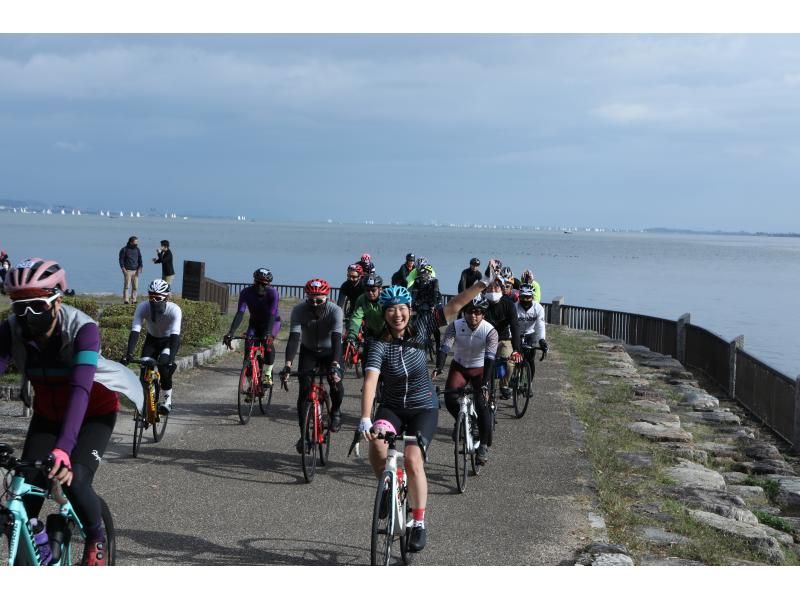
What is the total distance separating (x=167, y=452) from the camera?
1033 cm

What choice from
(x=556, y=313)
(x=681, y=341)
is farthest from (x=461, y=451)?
(x=556, y=313)

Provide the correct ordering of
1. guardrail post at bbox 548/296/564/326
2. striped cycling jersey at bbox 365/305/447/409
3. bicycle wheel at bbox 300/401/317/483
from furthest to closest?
guardrail post at bbox 548/296/564/326
bicycle wheel at bbox 300/401/317/483
striped cycling jersey at bbox 365/305/447/409

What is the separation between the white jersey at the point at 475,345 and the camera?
998 cm

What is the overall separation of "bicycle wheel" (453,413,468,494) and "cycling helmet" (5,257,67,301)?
15.8 feet

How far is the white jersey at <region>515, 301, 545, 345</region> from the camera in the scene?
567 inches

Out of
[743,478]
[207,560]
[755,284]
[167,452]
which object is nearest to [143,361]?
[167,452]

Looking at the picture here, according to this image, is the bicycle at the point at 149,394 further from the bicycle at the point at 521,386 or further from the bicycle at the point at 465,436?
the bicycle at the point at 521,386

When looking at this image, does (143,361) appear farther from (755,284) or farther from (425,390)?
(755,284)

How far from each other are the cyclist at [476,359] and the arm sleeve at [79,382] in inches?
203

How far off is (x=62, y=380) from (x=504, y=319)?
8.05m

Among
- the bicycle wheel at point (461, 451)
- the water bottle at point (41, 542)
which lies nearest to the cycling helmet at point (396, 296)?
the bicycle wheel at point (461, 451)

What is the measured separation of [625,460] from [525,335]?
3655mm

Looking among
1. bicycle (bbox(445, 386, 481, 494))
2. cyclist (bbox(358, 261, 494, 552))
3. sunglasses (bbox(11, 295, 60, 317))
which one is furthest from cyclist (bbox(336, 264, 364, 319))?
sunglasses (bbox(11, 295, 60, 317))

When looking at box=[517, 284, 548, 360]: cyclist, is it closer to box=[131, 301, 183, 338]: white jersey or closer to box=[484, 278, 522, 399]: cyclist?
box=[484, 278, 522, 399]: cyclist
